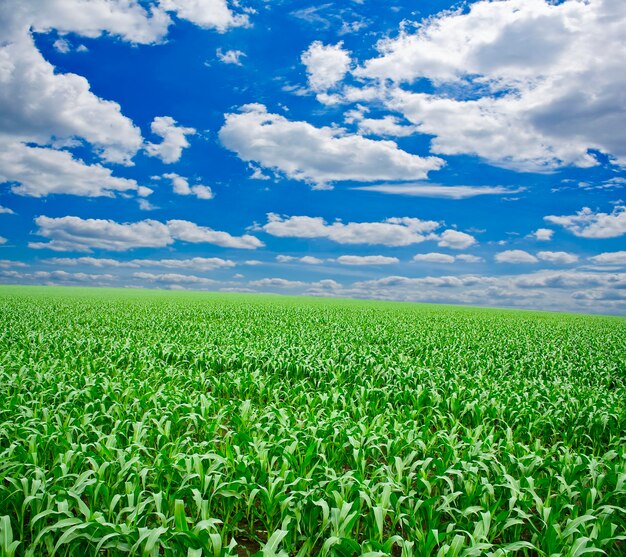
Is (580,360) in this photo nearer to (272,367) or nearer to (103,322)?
(272,367)

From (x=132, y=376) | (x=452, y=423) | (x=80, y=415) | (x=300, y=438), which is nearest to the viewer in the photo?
(x=300, y=438)

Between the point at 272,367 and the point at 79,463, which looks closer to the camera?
the point at 79,463

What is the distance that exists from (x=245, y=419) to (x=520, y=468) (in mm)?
4294

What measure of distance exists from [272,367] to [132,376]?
147 inches

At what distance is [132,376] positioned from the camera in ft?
35.4

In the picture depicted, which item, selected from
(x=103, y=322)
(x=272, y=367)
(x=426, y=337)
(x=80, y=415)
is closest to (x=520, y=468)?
(x=80, y=415)

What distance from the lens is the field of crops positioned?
4.33 m

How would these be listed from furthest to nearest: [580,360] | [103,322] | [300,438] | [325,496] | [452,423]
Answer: [103,322] → [580,360] → [452,423] → [300,438] → [325,496]

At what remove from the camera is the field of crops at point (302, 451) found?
14.2 feet

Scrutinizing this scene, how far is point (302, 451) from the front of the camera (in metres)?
6.73

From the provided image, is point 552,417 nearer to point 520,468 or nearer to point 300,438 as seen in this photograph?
point 520,468

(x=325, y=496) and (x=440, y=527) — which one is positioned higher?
(x=325, y=496)

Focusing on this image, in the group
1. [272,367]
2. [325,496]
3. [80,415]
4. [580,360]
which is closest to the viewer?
[325,496]

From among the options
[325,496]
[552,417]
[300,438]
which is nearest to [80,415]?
[300,438]
